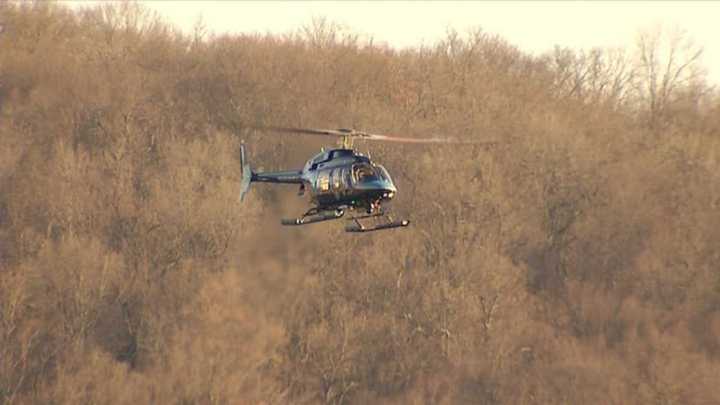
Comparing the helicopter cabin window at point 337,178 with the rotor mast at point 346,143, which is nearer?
the helicopter cabin window at point 337,178

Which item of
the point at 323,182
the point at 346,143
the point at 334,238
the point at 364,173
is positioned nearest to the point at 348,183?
the point at 364,173

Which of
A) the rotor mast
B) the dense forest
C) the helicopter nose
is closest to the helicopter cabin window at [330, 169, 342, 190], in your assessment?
the helicopter nose

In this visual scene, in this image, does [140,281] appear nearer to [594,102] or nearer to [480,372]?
[480,372]

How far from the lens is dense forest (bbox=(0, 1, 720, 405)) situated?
56.6m

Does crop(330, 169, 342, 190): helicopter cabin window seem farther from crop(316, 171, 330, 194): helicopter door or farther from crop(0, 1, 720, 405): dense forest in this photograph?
crop(0, 1, 720, 405): dense forest

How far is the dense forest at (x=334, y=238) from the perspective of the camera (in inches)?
2228

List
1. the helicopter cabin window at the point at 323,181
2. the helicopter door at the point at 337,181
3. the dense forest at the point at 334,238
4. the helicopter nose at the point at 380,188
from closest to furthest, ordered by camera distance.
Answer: the helicopter nose at the point at 380,188 < the helicopter door at the point at 337,181 < the helicopter cabin window at the point at 323,181 < the dense forest at the point at 334,238

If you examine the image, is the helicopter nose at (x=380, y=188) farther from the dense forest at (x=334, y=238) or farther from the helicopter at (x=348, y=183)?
the dense forest at (x=334, y=238)

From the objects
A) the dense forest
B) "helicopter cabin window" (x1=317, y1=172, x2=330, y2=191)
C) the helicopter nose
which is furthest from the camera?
the dense forest

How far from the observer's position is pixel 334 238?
5834 centimetres

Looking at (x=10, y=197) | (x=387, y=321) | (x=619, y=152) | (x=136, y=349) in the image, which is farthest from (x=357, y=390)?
(x=619, y=152)

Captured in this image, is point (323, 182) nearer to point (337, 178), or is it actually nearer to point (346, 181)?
point (337, 178)

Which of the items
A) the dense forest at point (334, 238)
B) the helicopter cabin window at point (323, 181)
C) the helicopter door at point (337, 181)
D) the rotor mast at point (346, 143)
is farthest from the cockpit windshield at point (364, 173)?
the dense forest at point (334, 238)

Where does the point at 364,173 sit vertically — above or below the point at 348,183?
above
